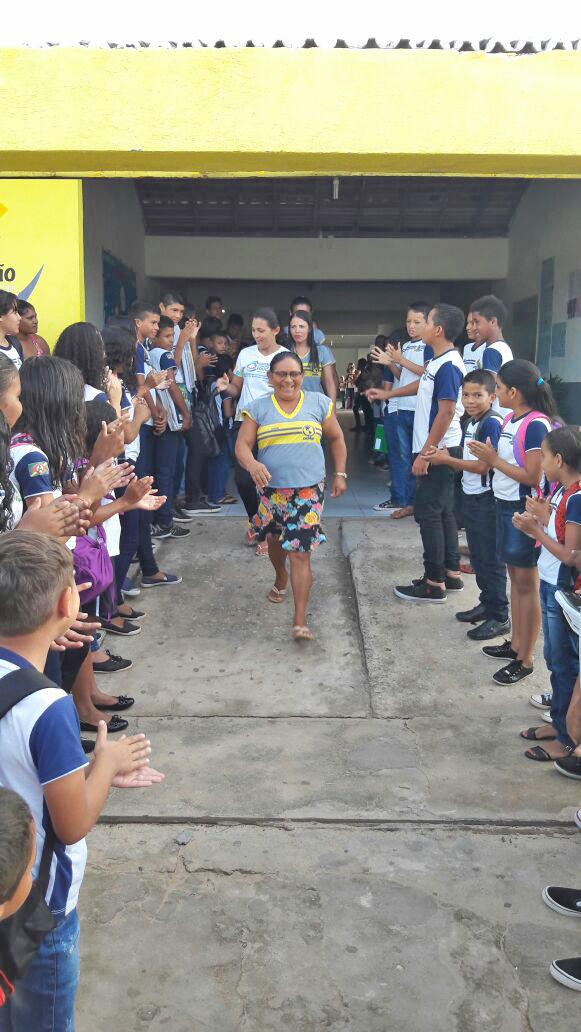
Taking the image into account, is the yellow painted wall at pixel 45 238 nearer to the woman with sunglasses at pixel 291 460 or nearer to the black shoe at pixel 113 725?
the woman with sunglasses at pixel 291 460

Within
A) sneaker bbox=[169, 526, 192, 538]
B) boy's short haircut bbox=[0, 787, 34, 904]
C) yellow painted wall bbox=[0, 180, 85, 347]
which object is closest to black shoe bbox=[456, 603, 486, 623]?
sneaker bbox=[169, 526, 192, 538]

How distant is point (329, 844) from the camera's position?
3217 millimetres

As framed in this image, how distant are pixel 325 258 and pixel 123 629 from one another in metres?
9.17

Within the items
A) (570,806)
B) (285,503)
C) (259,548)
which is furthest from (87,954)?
(259,548)

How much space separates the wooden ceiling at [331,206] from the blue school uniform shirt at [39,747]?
10.1 metres

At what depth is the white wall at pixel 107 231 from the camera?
30.6 feet

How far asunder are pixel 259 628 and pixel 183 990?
9.78ft

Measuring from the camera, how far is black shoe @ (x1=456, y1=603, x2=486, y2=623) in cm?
529

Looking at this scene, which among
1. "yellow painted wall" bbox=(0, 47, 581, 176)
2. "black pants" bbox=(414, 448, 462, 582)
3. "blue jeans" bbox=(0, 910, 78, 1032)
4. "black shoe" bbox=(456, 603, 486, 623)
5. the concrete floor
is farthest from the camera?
"yellow painted wall" bbox=(0, 47, 581, 176)

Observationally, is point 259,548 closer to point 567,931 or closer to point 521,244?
point 567,931

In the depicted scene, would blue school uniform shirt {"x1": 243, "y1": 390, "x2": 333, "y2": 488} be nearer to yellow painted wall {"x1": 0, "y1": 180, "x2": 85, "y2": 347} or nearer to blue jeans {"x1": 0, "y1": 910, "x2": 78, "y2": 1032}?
yellow painted wall {"x1": 0, "y1": 180, "x2": 85, "y2": 347}

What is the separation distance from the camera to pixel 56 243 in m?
6.25

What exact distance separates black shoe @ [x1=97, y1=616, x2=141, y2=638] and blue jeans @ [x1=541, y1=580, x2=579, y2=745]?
2.52 meters

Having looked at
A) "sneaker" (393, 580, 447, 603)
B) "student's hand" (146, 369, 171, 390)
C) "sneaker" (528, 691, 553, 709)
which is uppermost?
"student's hand" (146, 369, 171, 390)
